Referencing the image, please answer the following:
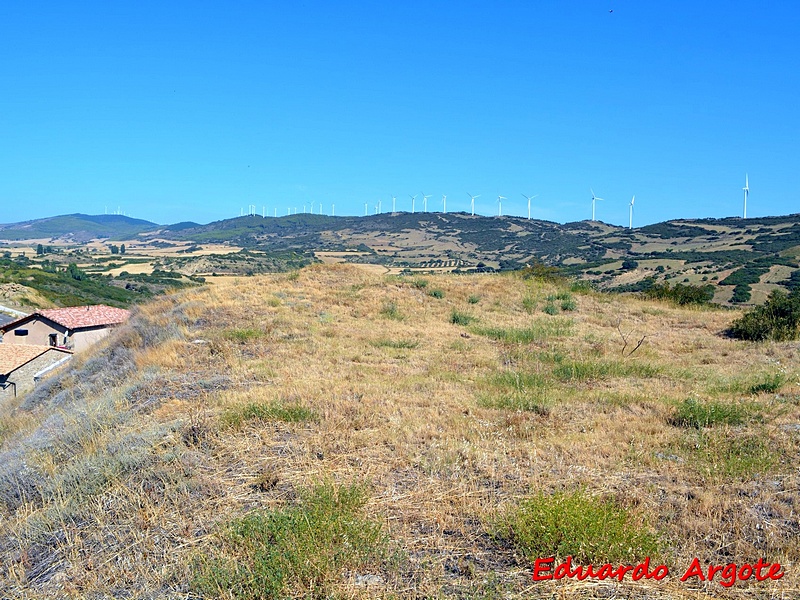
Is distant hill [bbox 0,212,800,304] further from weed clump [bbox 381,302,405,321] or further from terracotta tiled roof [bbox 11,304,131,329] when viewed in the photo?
terracotta tiled roof [bbox 11,304,131,329]

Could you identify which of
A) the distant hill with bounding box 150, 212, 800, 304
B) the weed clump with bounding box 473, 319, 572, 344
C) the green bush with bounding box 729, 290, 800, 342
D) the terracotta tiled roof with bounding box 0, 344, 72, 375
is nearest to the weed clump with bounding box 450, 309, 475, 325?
the weed clump with bounding box 473, 319, 572, 344

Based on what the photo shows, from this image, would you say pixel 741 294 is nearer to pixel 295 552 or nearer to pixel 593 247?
pixel 295 552

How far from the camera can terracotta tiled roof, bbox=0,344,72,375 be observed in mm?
30342

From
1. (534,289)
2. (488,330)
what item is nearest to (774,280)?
(534,289)

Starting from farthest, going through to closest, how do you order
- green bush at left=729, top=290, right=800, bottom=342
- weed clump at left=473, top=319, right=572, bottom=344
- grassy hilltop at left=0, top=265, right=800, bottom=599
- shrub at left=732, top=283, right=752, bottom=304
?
shrub at left=732, top=283, right=752, bottom=304 → green bush at left=729, top=290, right=800, bottom=342 → weed clump at left=473, top=319, right=572, bottom=344 → grassy hilltop at left=0, top=265, right=800, bottom=599

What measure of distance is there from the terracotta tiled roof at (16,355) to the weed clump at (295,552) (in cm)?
3196

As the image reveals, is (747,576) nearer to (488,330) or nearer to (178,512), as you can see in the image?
(178,512)

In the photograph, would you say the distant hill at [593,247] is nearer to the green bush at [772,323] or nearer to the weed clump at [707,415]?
the green bush at [772,323]

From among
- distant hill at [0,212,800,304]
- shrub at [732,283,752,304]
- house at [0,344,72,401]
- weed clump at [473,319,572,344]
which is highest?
distant hill at [0,212,800,304]

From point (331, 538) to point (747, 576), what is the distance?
2.66 meters

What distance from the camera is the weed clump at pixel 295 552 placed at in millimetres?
3582

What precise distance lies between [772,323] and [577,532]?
12556mm

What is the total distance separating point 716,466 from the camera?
536 cm

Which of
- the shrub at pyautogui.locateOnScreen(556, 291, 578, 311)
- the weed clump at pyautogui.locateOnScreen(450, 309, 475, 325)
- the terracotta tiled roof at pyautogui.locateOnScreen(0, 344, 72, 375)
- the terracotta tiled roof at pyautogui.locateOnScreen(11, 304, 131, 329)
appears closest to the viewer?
the weed clump at pyautogui.locateOnScreen(450, 309, 475, 325)
